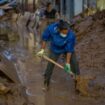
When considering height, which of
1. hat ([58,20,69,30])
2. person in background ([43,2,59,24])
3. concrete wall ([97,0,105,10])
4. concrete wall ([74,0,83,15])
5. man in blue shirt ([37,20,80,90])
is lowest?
concrete wall ([74,0,83,15])

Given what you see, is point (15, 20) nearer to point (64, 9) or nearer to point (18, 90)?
point (64, 9)

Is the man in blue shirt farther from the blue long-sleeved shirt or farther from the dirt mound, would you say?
the dirt mound

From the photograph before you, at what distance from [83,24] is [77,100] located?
32.5ft

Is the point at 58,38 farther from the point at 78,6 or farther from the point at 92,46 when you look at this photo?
the point at 78,6

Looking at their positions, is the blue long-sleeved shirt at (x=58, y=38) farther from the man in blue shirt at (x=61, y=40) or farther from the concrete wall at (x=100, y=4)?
the concrete wall at (x=100, y=4)

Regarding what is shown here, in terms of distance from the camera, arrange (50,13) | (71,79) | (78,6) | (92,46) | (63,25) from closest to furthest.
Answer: (63,25) → (71,79) → (92,46) → (50,13) → (78,6)

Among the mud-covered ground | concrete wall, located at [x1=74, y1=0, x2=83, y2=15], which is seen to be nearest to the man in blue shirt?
the mud-covered ground

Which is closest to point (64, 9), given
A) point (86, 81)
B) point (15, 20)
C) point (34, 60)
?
point (15, 20)

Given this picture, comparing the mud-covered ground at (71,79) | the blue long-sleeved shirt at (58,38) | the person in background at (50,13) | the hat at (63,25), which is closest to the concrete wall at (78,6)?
the person in background at (50,13)

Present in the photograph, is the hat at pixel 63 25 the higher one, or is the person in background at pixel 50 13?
the hat at pixel 63 25

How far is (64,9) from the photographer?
34.3m

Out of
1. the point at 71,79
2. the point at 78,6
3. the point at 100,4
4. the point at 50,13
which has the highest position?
the point at 71,79

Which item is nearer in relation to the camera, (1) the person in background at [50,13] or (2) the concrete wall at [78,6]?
(1) the person in background at [50,13]

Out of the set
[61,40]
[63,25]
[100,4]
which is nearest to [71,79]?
[61,40]
